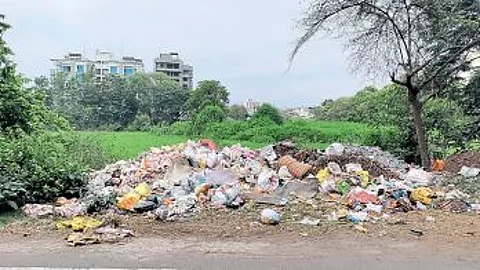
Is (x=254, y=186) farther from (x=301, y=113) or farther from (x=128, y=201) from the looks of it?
(x=301, y=113)

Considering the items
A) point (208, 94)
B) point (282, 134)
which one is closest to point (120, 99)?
point (208, 94)

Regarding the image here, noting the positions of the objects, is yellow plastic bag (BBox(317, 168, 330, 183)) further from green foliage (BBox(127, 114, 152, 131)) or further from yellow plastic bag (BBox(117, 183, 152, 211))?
green foliage (BBox(127, 114, 152, 131))

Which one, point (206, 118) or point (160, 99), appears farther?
point (160, 99)

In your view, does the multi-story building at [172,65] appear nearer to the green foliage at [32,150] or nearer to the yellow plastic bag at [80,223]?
the green foliage at [32,150]

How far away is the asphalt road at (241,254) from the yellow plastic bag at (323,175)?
6.86ft

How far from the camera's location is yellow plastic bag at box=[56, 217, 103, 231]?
5957mm

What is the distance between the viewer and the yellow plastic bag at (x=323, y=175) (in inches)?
299

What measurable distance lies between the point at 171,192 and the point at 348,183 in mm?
2306

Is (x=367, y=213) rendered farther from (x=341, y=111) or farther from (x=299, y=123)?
(x=341, y=111)

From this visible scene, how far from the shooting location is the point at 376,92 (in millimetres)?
15242

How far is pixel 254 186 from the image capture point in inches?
297

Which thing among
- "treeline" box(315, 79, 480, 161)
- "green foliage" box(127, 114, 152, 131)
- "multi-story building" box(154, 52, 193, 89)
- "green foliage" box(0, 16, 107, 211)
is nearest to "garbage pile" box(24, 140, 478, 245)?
"green foliage" box(0, 16, 107, 211)

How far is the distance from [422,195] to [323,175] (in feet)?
4.23

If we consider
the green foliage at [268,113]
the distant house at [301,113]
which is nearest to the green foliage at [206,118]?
the green foliage at [268,113]
